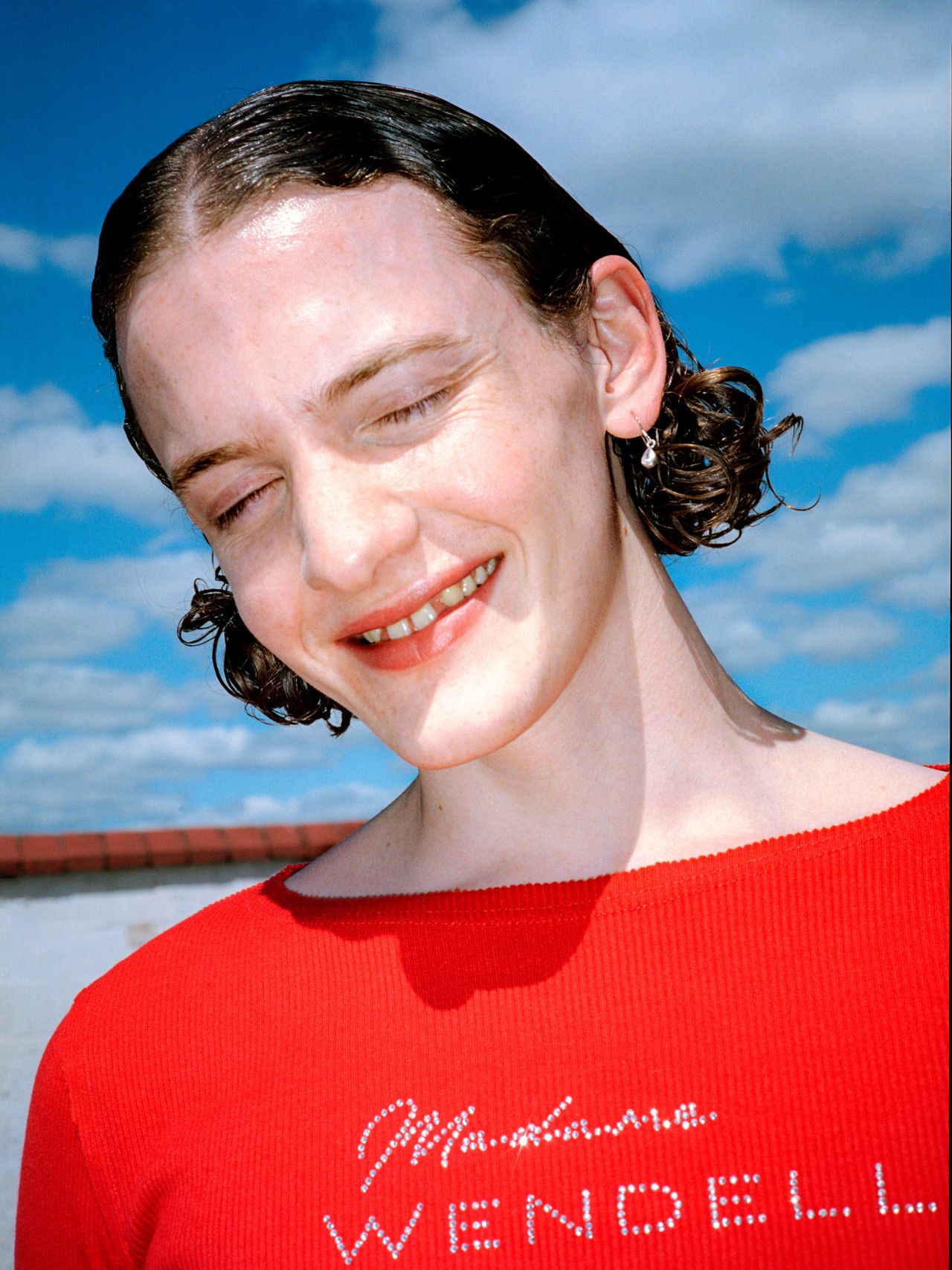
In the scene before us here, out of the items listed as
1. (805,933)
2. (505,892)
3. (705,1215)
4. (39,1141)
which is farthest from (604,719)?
(39,1141)

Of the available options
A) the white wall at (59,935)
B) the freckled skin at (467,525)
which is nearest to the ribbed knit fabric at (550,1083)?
the freckled skin at (467,525)

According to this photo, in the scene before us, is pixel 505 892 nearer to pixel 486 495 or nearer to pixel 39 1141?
pixel 486 495

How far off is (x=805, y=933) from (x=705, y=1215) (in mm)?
373

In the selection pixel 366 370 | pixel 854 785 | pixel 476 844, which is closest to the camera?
pixel 366 370

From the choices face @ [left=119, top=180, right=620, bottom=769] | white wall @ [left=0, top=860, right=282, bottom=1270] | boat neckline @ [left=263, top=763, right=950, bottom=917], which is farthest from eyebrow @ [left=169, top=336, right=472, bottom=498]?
white wall @ [left=0, top=860, right=282, bottom=1270]

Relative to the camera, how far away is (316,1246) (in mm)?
1526

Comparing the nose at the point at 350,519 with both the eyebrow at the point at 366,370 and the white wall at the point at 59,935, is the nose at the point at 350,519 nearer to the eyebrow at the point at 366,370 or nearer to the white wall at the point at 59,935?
the eyebrow at the point at 366,370

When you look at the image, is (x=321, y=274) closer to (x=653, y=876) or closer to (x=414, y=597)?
(x=414, y=597)

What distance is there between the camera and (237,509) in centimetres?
168

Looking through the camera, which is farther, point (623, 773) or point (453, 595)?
point (623, 773)

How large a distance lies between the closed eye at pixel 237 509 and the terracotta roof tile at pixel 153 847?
4744 millimetres

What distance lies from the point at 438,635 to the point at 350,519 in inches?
7.9

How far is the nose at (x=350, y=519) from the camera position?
4.92 ft

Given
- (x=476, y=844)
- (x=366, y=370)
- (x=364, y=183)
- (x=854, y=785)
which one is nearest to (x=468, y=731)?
(x=476, y=844)
